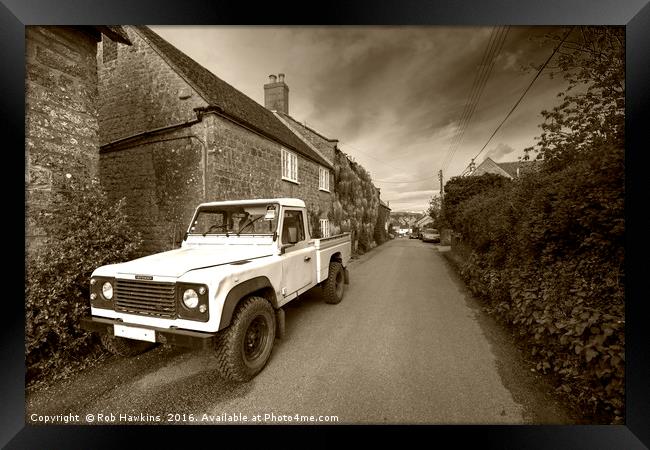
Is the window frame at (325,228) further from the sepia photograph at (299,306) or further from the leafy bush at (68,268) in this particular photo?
the leafy bush at (68,268)

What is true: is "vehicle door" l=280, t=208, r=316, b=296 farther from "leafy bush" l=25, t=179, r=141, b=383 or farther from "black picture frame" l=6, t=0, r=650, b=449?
"leafy bush" l=25, t=179, r=141, b=383

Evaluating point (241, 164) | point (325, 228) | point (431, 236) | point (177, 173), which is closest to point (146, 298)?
point (177, 173)

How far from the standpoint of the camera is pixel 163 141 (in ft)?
22.2

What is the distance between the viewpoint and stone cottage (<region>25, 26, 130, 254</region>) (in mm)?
3289

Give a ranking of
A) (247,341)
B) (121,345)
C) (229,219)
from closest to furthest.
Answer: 1. (247,341)
2. (121,345)
3. (229,219)

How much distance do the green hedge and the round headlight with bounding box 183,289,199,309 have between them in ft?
10.7

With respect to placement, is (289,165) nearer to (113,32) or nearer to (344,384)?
(113,32)

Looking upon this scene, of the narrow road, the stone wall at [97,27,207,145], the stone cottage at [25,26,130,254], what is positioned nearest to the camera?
the narrow road

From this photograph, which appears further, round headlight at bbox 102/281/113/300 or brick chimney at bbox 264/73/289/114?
brick chimney at bbox 264/73/289/114

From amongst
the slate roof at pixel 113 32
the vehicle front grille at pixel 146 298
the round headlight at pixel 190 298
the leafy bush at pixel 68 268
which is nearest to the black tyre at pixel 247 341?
the round headlight at pixel 190 298

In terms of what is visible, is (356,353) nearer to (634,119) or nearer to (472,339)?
(472,339)

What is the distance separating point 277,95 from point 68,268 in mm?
13221

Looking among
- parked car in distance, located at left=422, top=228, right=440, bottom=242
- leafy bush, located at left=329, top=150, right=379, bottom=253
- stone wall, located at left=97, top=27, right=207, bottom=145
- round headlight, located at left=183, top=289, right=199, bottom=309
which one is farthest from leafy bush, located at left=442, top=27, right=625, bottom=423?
parked car in distance, located at left=422, top=228, right=440, bottom=242

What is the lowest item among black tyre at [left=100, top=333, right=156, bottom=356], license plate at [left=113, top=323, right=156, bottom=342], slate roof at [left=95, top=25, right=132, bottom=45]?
black tyre at [left=100, top=333, right=156, bottom=356]
